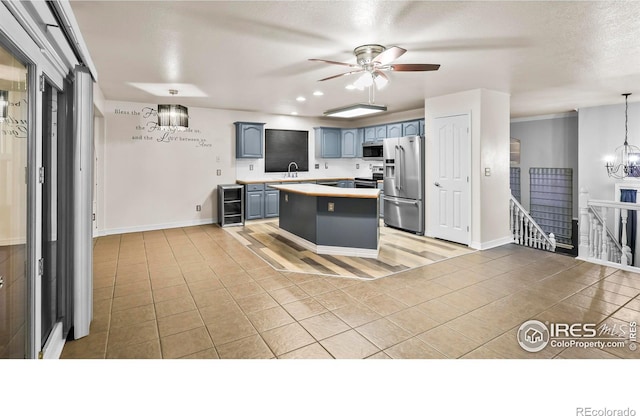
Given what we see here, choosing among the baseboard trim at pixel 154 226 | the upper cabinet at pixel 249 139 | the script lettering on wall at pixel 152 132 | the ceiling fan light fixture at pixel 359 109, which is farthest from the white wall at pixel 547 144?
the script lettering on wall at pixel 152 132

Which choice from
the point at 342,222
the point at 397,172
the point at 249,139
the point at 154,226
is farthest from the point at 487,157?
the point at 154,226

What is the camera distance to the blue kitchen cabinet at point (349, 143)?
8.48 m

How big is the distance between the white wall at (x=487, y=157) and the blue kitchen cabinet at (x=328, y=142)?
10.9 ft

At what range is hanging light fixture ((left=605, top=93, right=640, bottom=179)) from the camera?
620 centimetres

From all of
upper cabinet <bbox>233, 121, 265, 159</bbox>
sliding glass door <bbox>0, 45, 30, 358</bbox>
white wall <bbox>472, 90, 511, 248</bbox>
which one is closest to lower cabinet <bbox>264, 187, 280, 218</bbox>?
upper cabinet <bbox>233, 121, 265, 159</bbox>

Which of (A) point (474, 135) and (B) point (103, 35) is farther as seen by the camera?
(A) point (474, 135)

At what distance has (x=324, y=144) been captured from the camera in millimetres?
8297

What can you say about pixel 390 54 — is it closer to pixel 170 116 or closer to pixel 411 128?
pixel 170 116

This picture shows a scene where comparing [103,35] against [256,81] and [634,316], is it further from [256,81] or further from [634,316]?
[634,316]

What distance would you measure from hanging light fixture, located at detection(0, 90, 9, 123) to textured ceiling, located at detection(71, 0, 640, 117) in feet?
4.13

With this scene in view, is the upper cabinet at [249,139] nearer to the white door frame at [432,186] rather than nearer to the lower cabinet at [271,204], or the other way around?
the lower cabinet at [271,204]

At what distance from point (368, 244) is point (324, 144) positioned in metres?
4.34
